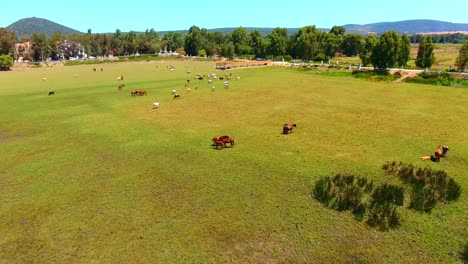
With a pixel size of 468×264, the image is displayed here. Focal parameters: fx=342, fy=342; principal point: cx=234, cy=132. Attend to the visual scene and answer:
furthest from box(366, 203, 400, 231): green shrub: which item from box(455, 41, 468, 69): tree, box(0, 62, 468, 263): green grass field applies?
box(455, 41, 468, 69): tree

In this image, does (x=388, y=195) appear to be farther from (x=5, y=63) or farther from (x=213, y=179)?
(x=5, y=63)

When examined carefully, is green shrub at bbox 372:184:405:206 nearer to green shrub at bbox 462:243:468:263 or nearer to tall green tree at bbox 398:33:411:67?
green shrub at bbox 462:243:468:263

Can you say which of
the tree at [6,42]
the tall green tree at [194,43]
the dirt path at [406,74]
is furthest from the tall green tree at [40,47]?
the dirt path at [406,74]

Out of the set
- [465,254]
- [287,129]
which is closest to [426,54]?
[287,129]

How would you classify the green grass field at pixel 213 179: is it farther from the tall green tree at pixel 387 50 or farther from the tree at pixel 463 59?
the tall green tree at pixel 387 50

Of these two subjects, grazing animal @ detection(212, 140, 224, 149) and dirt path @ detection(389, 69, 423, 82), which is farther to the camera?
dirt path @ detection(389, 69, 423, 82)
